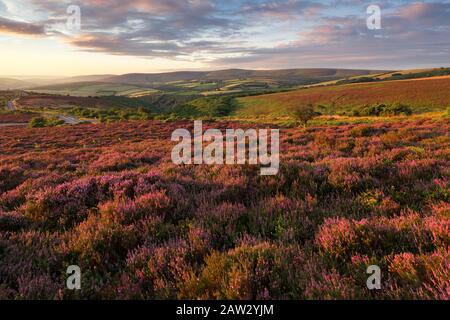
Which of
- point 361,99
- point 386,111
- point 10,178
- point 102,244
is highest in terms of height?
point 361,99

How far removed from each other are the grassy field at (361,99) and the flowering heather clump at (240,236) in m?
65.9

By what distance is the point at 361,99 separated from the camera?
302ft

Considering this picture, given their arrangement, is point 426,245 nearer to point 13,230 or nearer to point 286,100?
point 13,230

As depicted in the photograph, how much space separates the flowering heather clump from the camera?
118 inches

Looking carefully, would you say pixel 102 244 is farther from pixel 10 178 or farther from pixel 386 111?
pixel 386 111

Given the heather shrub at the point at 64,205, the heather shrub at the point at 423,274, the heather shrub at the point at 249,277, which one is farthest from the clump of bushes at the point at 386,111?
the heather shrub at the point at 249,277

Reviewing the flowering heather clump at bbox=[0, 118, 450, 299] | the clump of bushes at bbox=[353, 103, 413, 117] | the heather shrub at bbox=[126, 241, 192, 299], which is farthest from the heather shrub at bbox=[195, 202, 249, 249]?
the clump of bushes at bbox=[353, 103, 413, 117]

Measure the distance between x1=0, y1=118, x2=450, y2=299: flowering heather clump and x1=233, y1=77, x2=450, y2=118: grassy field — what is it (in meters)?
65.9

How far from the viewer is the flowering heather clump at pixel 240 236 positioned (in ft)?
9.87

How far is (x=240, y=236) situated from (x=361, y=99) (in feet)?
324

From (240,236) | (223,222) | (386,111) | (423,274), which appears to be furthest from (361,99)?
(423,274)

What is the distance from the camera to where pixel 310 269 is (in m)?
3.09

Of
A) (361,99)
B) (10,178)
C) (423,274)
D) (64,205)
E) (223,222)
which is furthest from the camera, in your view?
(361,99)

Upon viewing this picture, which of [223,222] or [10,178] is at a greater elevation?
[223,222]
